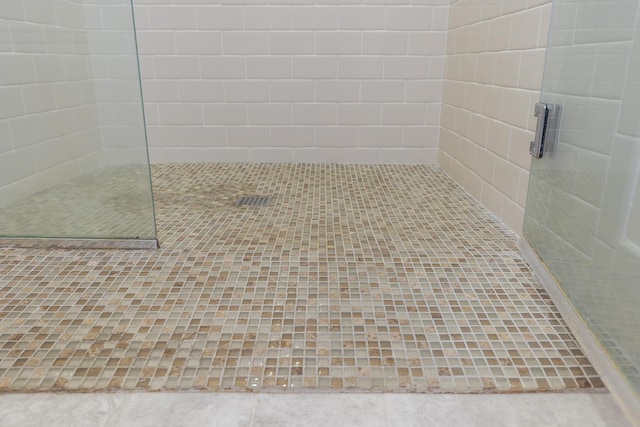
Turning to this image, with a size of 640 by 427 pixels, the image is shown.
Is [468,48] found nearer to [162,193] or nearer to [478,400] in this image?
[162,193]

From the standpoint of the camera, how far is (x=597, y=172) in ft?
3.37

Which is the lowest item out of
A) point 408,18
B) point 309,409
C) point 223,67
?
point 309,409

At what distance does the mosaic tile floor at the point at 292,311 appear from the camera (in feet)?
2.85

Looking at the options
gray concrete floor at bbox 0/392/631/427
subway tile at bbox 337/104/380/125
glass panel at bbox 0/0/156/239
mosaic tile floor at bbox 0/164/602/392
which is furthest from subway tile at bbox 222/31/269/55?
gray concrete floor at bbox 0/392/631/427

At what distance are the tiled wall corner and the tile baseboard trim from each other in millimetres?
381

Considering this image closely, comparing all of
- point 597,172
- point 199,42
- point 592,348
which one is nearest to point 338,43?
point 199,42

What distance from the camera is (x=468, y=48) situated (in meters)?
2.09

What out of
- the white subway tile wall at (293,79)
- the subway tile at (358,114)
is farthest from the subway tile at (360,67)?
the subway tile at (358,114)

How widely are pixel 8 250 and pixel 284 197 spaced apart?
1055 mm

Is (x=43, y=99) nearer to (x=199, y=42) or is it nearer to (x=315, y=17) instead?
(x=199, y=42)

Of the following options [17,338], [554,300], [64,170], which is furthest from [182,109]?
[554,300]

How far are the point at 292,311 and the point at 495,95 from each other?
126 centimetres

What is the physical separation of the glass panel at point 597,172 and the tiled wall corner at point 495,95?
225 millimetres

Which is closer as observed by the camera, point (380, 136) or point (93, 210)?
point (93, 210)
